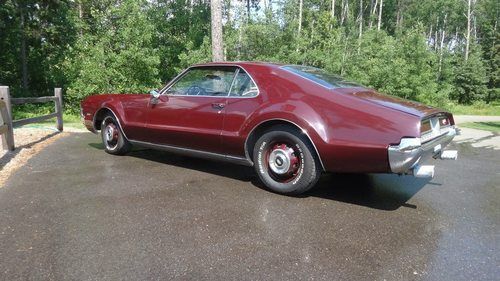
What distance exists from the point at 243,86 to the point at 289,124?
81 centimetres

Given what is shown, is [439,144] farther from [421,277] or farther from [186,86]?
[186,86]


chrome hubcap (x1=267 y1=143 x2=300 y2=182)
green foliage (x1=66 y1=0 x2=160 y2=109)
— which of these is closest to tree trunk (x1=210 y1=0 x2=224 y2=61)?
green foliage (x1=66 y1=0 x2=160 y2=109)

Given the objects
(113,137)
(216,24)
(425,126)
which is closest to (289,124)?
(425,126)

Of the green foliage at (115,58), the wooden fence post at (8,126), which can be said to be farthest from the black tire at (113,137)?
the green foliage at (115,58)

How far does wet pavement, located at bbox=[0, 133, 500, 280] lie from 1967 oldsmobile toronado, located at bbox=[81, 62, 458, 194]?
387mm

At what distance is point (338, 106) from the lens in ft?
13.1

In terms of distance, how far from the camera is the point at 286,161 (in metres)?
4.25

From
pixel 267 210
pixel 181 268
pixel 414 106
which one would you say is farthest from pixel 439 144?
→ pixel 181 268

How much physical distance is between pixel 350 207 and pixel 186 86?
2.62 meters

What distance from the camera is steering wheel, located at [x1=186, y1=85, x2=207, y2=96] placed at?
201 inches

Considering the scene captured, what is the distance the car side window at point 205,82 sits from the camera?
4.93m

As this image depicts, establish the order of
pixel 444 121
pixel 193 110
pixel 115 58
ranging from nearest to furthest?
pixel 444 121
pixel 193 110
pixel 115 58

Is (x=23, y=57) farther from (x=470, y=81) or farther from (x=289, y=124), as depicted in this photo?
(x=470, y=81)

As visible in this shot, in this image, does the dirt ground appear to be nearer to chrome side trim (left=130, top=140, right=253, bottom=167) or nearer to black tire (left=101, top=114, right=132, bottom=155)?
black tire (left=101, top=114, right=132, bottom=155)
